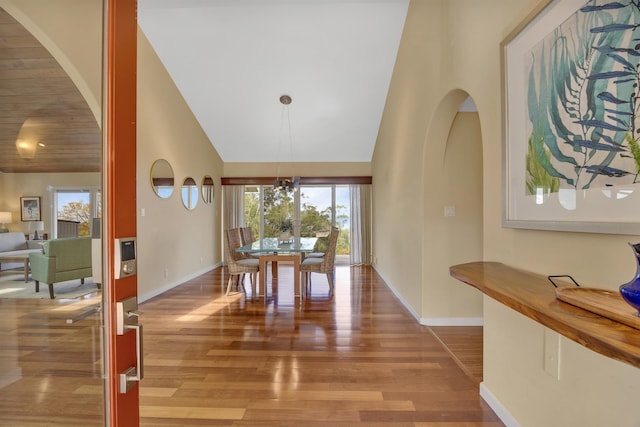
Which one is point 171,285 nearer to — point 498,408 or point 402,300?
point 402,300

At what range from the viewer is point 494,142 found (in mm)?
1928

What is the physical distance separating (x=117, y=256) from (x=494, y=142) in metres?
2.06

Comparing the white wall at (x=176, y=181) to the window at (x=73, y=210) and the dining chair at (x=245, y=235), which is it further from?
the window at (x=73, y=210)

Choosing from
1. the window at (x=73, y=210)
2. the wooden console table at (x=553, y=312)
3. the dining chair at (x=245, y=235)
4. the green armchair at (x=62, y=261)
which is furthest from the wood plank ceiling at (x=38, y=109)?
the dining chair at (x=245, y=235)

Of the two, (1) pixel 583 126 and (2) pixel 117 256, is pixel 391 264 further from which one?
(2) pixel 117 256

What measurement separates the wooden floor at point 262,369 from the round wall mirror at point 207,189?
2.92 metres

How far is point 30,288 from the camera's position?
94cm

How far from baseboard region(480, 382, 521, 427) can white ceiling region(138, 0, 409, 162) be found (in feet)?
13.7

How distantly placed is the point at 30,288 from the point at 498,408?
7.95ft

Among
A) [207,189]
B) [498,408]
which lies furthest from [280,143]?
[498,408]

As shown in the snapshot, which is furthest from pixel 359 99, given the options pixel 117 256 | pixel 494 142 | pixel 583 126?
pixel 117 256

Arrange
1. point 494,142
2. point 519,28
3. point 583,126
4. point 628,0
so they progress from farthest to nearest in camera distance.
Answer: point 494,142 < point 519,28 < point 583,126 < point 628,0

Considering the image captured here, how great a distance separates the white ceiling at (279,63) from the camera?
4.02 metres

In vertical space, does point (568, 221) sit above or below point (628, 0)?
below
